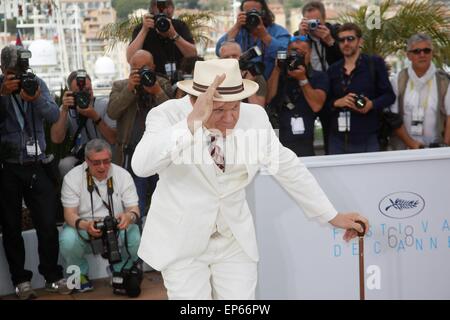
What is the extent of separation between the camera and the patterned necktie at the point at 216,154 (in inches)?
131

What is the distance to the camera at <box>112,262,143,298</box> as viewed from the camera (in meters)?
5.55

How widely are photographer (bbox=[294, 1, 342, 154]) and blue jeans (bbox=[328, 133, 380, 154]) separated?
221mm

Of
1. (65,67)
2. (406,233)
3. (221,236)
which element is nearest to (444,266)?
(406,233)

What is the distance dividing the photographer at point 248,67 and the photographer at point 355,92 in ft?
1.66

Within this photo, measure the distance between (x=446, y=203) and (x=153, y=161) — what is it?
1.94 meters

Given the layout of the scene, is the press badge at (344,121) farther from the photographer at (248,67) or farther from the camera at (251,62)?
the camera at (251,62)

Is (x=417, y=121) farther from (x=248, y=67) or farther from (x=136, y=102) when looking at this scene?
(x=136, y=102)

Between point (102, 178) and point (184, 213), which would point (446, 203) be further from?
point (102, 178)

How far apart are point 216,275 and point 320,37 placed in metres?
3.19

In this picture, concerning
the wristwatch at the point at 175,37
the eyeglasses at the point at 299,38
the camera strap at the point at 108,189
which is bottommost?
the camera strap at the point at 108,189

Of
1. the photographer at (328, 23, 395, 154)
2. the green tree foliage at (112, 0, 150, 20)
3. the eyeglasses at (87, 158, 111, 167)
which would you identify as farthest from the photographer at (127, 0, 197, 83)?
the photographer at (328, 23, 395, 154)

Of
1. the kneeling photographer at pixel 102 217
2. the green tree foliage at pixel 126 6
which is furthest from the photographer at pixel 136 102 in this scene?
the green tree foliage at pixel 126 6

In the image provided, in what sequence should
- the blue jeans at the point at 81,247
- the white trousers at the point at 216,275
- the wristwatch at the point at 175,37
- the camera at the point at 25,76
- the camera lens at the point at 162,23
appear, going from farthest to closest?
the wristwatch at the point at 175,37, the camera lens at the point at 162,23, the blue jeans at the point at 81,247, the camera at the point at 25,76, the white trousers at the point at 216,275

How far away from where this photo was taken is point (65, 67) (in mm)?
7188
